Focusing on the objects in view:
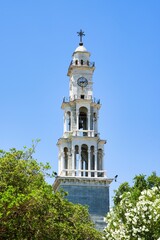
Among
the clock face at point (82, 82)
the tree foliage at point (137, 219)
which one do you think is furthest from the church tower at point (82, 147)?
the tree foliage at point (137, 219)

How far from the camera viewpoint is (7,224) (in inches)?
924

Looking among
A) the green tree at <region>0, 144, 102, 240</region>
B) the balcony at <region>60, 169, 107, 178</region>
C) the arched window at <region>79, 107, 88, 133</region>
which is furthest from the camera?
the arched window at <region>79, 107, 88, 133</region>

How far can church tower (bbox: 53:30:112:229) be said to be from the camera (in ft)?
169

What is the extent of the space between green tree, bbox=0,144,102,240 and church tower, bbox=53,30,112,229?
736 inches

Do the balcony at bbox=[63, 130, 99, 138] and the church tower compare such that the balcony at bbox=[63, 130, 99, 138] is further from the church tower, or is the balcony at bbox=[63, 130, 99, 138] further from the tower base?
the tower base

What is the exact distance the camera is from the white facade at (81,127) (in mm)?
53438

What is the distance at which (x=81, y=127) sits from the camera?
56.9 m

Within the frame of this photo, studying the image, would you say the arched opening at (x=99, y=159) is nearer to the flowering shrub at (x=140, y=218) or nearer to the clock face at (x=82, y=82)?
the clock face at (x=82, y=82)

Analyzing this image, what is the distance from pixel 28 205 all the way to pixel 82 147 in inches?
1225

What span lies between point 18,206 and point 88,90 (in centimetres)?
3401

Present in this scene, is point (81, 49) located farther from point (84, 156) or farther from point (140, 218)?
point (140, 218)

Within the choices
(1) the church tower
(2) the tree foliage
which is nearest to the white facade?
(1) the church tower

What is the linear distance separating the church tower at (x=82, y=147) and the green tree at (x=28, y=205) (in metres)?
18.7

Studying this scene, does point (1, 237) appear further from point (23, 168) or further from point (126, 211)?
point (126, 211)
